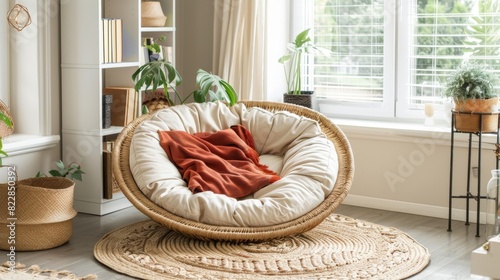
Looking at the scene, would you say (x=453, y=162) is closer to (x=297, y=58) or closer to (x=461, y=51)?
(x=461, y=51)

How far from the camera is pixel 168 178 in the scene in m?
3.99

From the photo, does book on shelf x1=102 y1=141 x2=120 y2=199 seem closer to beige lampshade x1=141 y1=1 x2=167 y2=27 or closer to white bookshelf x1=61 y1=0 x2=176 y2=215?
white bookshelf x1=61 y1=0 x2=176 y2=215

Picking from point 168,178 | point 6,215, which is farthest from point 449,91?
point 6,215

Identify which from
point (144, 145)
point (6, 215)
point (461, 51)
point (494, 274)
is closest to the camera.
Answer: point (494, 274)

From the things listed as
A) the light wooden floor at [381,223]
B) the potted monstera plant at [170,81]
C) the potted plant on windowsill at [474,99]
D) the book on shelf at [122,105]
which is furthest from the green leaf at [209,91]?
the potted plant on windowsill at [474,99]

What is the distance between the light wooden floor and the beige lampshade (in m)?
1.20

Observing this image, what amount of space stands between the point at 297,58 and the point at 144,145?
1.67 meters

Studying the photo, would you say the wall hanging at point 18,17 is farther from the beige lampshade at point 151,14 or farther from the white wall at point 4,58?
the beige lampshade at point 151,14

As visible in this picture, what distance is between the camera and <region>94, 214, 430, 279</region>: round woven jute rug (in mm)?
3488

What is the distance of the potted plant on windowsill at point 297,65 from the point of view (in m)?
5.25

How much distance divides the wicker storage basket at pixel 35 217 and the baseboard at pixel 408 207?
1941 millimetres

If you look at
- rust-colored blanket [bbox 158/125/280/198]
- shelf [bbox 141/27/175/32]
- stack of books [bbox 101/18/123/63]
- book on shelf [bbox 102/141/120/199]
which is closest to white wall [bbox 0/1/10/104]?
stack of books [bbox 101/18/123/63]

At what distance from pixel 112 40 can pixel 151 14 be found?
391 millimetres

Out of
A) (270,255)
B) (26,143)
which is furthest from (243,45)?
(270,255)
